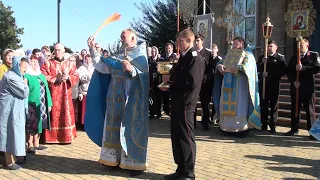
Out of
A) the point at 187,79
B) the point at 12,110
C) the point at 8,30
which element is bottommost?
the point at 12,110

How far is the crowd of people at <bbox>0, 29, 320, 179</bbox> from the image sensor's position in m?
4.73

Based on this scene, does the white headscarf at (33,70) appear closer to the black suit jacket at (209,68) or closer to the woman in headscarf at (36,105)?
the woman in headscarf at (36,105)

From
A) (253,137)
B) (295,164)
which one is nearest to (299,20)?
(253,137)

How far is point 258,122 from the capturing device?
7.62 meters

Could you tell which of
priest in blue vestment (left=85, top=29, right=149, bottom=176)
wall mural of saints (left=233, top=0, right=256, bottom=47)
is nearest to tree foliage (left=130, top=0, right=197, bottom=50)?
wall mural of saints (left=233, top=0, right=256, bottom=47)

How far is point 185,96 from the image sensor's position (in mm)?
4684

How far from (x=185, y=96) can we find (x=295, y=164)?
2.26 metres

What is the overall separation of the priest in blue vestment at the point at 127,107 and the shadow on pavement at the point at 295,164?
6.56 ft

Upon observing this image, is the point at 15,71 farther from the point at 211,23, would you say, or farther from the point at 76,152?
the point at 211,23

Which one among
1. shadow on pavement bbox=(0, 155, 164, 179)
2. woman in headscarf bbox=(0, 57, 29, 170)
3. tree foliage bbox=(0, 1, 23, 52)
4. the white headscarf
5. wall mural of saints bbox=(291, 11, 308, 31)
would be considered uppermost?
tree foliage bbox=(0, 1, 23, 52)

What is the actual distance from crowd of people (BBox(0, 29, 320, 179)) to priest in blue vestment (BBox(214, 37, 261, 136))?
0.07 ft

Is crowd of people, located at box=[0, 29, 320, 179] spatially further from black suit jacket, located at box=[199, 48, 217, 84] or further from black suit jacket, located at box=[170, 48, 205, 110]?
black suit jacket, located at box=[199, 48, 217, 84]

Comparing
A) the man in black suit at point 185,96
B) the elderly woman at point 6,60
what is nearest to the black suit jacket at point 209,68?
the man in black suit at point 185,96

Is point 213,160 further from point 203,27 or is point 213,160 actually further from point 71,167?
point 203,27
